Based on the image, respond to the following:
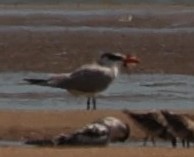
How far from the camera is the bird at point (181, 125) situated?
42.5 feet

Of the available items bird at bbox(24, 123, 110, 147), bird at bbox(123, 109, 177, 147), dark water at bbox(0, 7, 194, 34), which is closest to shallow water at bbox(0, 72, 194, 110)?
bird at bbox(123, 109, 177, 147)

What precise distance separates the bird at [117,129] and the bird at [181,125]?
2.50 feet

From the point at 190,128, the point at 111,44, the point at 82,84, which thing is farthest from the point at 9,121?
the point at 111,44

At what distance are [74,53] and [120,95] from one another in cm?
825

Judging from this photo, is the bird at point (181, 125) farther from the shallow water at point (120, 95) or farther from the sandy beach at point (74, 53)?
the shallow water at point (120, 95)

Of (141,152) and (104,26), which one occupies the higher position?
(141,152)

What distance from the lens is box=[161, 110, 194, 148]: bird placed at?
12961 mm

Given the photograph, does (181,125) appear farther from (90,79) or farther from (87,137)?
(90,79)

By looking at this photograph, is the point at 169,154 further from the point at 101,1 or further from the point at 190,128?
the point at 101,1

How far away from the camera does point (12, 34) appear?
112ft

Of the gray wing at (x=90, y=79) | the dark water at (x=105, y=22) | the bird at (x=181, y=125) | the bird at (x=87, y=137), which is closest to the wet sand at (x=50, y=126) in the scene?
the bird at (x=87, y=137)

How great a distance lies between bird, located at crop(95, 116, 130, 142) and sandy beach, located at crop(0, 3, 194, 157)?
63 centimetres

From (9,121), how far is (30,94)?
4821 millimetres

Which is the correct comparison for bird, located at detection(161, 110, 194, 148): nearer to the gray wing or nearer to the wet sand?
the wet sand
